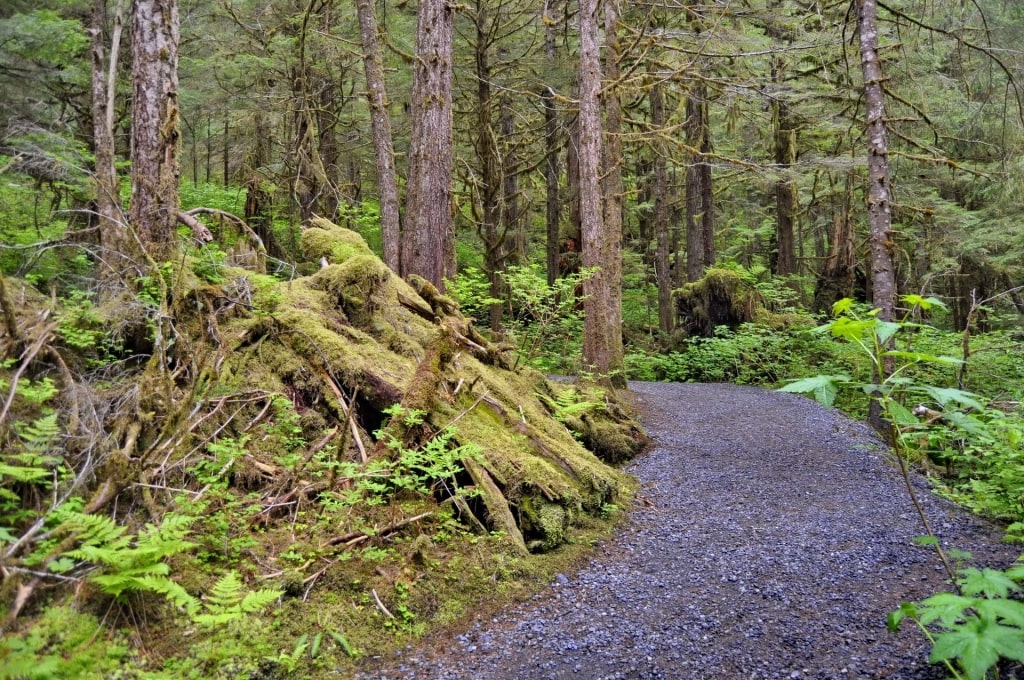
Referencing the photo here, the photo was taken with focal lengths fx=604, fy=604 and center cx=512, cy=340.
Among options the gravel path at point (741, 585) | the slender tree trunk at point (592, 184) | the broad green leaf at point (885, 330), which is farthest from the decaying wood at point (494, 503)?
the slender tree trunk at point (592, 184)

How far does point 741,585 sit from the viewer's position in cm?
438

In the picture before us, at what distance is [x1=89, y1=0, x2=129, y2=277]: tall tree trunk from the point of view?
5449 mm

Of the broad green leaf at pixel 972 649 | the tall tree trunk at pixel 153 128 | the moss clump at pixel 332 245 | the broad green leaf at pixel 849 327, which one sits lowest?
the broad green leaf at pixel 972 649

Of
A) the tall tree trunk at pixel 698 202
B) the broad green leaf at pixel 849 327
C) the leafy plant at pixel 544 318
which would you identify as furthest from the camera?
the tall tree trunk at pixel 698 202

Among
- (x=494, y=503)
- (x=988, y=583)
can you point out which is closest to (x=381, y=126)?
(x=494, y=503)

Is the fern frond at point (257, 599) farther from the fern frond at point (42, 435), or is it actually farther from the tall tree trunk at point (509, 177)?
the tall tree trunk at point (509, 177)

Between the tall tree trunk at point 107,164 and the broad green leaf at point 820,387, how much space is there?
4.75m

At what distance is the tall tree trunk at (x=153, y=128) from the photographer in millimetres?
5707

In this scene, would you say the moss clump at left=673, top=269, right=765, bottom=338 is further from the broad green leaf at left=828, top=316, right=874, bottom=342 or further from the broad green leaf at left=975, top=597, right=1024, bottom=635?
the broad green leaf at left=975, top=597, right=1024, bottom=635

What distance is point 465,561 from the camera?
14.1ft

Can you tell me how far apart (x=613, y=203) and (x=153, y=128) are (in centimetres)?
775

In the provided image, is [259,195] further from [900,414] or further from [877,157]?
[900,414]

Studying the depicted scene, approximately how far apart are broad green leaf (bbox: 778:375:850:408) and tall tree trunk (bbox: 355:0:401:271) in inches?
440

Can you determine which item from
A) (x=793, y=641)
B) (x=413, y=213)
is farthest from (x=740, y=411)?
(x=793, y=641)
